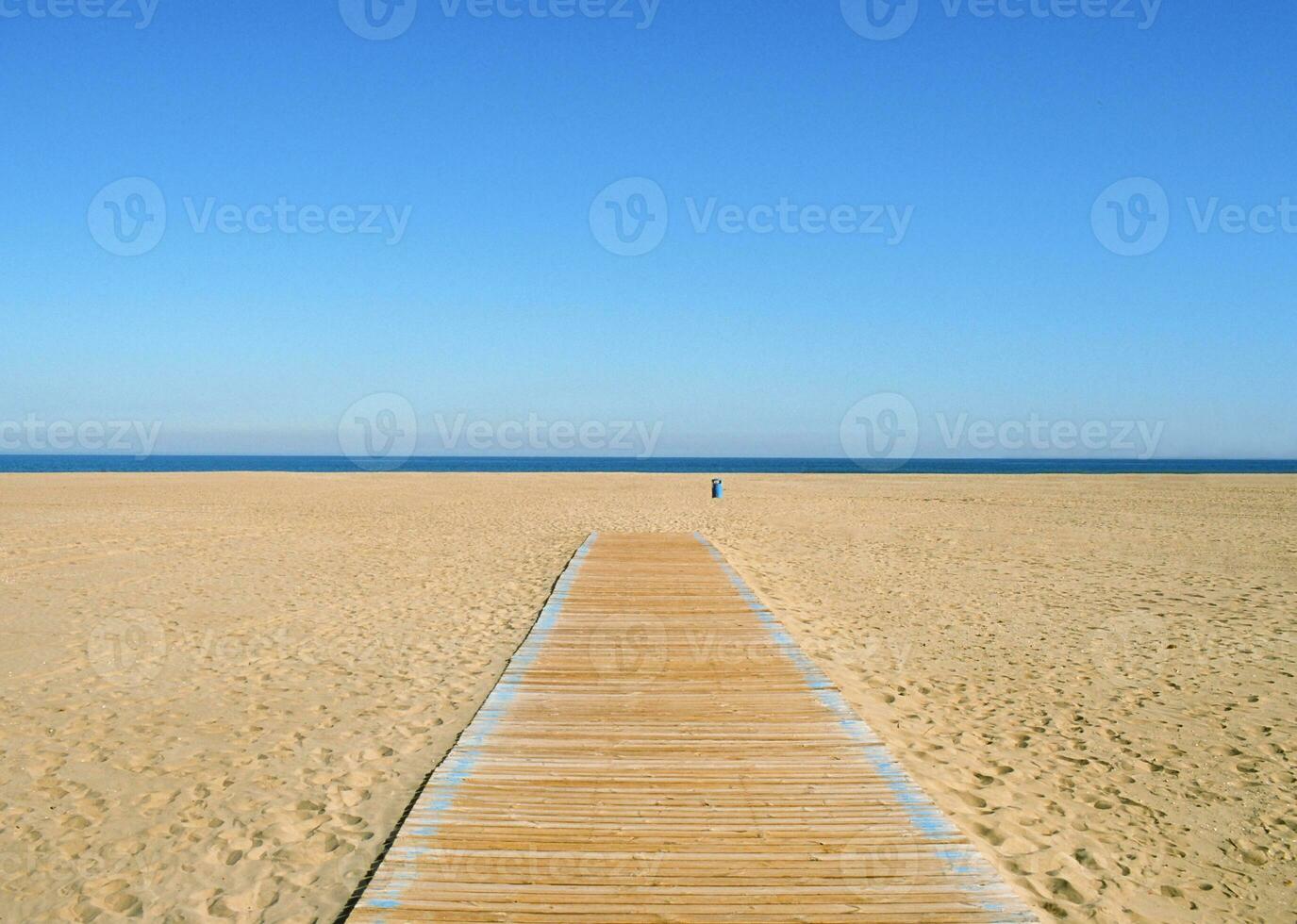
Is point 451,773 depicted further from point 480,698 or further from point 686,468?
point 686,468

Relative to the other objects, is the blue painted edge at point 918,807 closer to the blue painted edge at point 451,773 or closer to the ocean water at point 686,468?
the blue painted edge at point 451,773

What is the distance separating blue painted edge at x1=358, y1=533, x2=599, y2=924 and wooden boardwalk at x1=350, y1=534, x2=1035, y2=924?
1cm

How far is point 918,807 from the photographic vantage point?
4.24 metres

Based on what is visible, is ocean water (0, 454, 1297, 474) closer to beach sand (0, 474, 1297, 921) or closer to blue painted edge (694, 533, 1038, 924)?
beach sand (0, 474, 1297, 921)

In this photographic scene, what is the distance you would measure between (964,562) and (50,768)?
13.9 metres

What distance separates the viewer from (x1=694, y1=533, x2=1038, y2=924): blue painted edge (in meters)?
3.43

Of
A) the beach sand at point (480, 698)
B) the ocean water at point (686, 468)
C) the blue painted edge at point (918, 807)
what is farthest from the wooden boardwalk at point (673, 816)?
the ocean water at point (686, 468)

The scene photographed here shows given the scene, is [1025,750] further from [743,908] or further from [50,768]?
[50,768]

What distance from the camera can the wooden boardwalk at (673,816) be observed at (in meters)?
3.38

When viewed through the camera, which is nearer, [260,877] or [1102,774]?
[260,877]

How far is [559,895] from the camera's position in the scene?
340 cm

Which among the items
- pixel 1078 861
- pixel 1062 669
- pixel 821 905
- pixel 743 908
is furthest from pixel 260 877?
pixel 1062 669

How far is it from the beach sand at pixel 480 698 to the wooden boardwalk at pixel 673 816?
44 cm

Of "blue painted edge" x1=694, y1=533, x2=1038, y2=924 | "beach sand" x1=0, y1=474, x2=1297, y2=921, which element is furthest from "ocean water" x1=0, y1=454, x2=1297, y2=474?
"blue painted edge" x1=694, y1=533, x2=1038, y2=924
